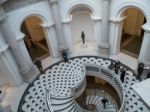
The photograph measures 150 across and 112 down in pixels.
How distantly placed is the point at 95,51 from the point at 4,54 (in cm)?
724

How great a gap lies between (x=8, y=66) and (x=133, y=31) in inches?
458

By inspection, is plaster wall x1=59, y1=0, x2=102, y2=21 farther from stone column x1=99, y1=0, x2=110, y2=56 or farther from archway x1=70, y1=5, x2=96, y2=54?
archway x1=70, y1=5, x2=96, y2=54

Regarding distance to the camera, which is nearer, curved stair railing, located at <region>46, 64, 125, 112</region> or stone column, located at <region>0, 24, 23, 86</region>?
curved stair railing, located at <region>46, 64, 125, 112</region>

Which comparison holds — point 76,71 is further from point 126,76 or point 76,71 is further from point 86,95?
point 126,76

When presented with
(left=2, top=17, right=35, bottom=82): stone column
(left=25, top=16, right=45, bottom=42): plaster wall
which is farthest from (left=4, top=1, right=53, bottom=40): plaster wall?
(left=25, top=16, right=45, bottom=42): plaster wall

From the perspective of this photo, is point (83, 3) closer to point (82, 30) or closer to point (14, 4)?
point (82, 30)

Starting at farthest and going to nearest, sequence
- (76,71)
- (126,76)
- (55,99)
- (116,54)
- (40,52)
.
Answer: (40,52) → (116,54) → (76,71) → (126,76) → (55,99)

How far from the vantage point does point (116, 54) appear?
1473 centimetres

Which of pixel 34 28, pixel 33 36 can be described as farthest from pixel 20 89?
pixel 34 28

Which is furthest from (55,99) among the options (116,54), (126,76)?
(116,54)

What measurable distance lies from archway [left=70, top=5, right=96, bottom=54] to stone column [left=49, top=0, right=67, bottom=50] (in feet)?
5.64

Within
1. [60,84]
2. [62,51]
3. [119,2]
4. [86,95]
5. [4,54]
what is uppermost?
[119,2]

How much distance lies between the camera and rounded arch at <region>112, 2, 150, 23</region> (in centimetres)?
1095

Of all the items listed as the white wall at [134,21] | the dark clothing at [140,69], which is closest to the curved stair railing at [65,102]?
the dark clothing at [140,69]
